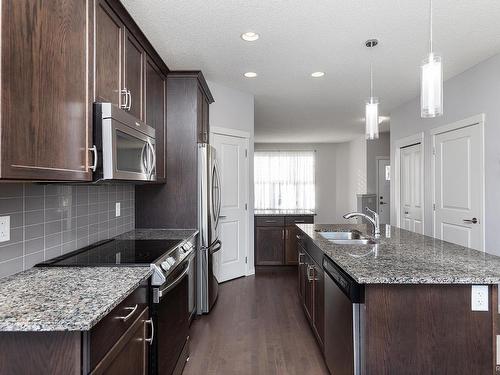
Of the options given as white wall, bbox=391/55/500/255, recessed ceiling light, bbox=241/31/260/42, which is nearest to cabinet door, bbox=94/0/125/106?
recessed ceiling light, bbox=241/31/260/42

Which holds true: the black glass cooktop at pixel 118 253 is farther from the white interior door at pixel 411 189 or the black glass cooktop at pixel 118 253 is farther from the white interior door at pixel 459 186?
the white interior door at pixel 411 189

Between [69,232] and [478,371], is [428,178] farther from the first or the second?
[69,232]

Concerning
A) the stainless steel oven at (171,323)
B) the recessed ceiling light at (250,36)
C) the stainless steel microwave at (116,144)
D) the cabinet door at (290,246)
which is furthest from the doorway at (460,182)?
the stainless steel microwave at (116,144)

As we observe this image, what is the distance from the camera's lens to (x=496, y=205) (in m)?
3.23

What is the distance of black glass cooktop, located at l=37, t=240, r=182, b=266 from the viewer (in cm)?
173

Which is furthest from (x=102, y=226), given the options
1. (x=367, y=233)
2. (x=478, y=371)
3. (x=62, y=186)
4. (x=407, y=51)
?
(x=407, y=51)

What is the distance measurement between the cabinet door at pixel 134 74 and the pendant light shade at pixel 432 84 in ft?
5.73

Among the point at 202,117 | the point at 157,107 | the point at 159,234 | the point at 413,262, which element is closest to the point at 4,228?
the point at 159,234

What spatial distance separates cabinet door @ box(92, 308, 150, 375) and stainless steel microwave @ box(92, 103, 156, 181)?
722mm

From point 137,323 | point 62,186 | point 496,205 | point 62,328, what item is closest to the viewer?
point 62,328

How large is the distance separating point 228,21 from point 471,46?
7.19ft

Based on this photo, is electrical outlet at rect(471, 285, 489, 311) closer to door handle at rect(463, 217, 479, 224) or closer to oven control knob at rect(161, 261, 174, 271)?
oven control knob at rect(161, 261, 174, 271)

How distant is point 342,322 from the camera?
1.76m

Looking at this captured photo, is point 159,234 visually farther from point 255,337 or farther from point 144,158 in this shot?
point 255,337
